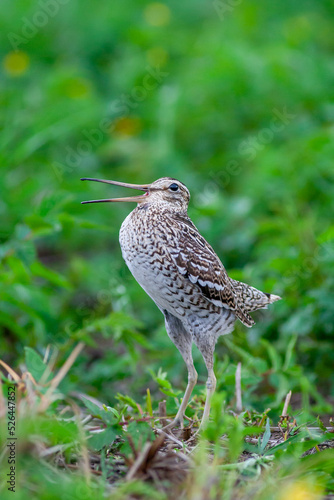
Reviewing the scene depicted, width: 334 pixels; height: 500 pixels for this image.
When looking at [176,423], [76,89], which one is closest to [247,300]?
[176,423]

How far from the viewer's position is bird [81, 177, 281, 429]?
4.39 m

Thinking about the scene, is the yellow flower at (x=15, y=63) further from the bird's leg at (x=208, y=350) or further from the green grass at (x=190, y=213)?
the bird's leg at (x=208, y=350)

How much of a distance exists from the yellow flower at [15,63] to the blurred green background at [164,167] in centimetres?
3

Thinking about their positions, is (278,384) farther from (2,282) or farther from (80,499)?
(80,499)

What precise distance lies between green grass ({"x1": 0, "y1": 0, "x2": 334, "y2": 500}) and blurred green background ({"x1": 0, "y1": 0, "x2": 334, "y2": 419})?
27 millimetres

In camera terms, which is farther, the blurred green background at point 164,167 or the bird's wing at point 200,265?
the blurred green background at point 164,167

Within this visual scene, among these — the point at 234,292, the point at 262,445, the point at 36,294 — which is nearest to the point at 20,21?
the point at 36,294

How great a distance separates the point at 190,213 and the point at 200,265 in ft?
9.15

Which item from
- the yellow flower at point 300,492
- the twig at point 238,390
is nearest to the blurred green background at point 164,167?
the twig at point 238,390

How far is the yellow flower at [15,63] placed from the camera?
11.2 metres

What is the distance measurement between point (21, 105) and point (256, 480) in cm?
685

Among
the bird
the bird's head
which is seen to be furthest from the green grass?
the bird's head

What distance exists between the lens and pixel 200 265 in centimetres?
452

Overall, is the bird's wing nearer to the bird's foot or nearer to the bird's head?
the bird's head
